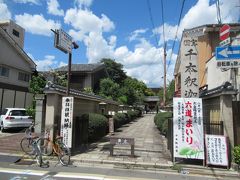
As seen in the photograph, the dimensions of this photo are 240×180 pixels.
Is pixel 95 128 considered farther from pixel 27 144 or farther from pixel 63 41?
pixel 63 41

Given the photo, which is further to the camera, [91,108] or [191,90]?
[91,108]

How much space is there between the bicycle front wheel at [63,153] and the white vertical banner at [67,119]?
1.77ft

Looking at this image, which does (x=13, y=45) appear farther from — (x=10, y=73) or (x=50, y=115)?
(x=50, y=115)

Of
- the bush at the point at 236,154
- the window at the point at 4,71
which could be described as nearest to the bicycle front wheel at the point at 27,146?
the bush at the point at 236,154

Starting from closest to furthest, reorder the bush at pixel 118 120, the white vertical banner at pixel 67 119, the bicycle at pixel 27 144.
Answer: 1. the white vertical banner at pixel 67 119
2. the bicycle at pixel 27 144
3. the bush at pixel 118 120

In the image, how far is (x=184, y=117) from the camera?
31.7 feet

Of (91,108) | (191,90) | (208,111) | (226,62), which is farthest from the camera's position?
(91,108)

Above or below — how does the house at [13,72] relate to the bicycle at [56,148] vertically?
above

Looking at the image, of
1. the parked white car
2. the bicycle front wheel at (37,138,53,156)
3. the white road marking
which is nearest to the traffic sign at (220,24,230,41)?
the white road marking

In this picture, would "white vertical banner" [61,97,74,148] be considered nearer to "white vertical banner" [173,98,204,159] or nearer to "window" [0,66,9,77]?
"white vertical banner" [173,98,204,159]

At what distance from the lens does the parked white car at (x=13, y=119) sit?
57.7ft

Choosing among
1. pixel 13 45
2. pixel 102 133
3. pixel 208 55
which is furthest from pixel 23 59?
pixel 208 55

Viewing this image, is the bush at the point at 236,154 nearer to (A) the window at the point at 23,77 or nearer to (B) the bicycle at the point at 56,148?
(B) the bicycle at the point at 56,148

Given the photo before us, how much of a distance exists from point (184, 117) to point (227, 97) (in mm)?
1700
